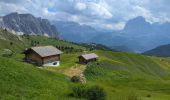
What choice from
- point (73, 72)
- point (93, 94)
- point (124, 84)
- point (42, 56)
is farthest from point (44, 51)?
point (93, 94)

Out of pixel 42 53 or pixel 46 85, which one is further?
pixel 42 53

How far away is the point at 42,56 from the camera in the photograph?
118500 millimetres

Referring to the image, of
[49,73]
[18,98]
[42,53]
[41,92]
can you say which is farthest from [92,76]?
[18,98]

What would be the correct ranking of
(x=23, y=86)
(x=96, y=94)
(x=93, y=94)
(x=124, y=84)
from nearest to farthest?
(x=23, y=86), (x=96, y=94), (x=93, y=94), (x=124, y=84)

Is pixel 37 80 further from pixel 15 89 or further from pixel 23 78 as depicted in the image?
pixel 15 89

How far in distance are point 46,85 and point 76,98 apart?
624cm

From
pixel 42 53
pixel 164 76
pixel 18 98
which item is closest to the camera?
pixel 18 98

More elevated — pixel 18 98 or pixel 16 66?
pixel 16 66

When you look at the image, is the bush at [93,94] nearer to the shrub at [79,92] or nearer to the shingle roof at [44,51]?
the shrub at [79,92]

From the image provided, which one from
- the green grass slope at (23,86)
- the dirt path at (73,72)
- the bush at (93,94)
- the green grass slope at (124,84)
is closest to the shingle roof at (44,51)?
the dirt path at (73,72)

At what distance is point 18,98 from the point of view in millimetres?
45531

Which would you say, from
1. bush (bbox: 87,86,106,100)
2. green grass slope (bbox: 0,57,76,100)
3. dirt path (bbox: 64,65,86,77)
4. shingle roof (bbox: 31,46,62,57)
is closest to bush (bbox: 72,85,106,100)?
bush (bbox: 87,86,106,100)

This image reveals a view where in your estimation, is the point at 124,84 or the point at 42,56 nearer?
the point at 124,84

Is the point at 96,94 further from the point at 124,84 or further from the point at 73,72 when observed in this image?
the point at 73,72
